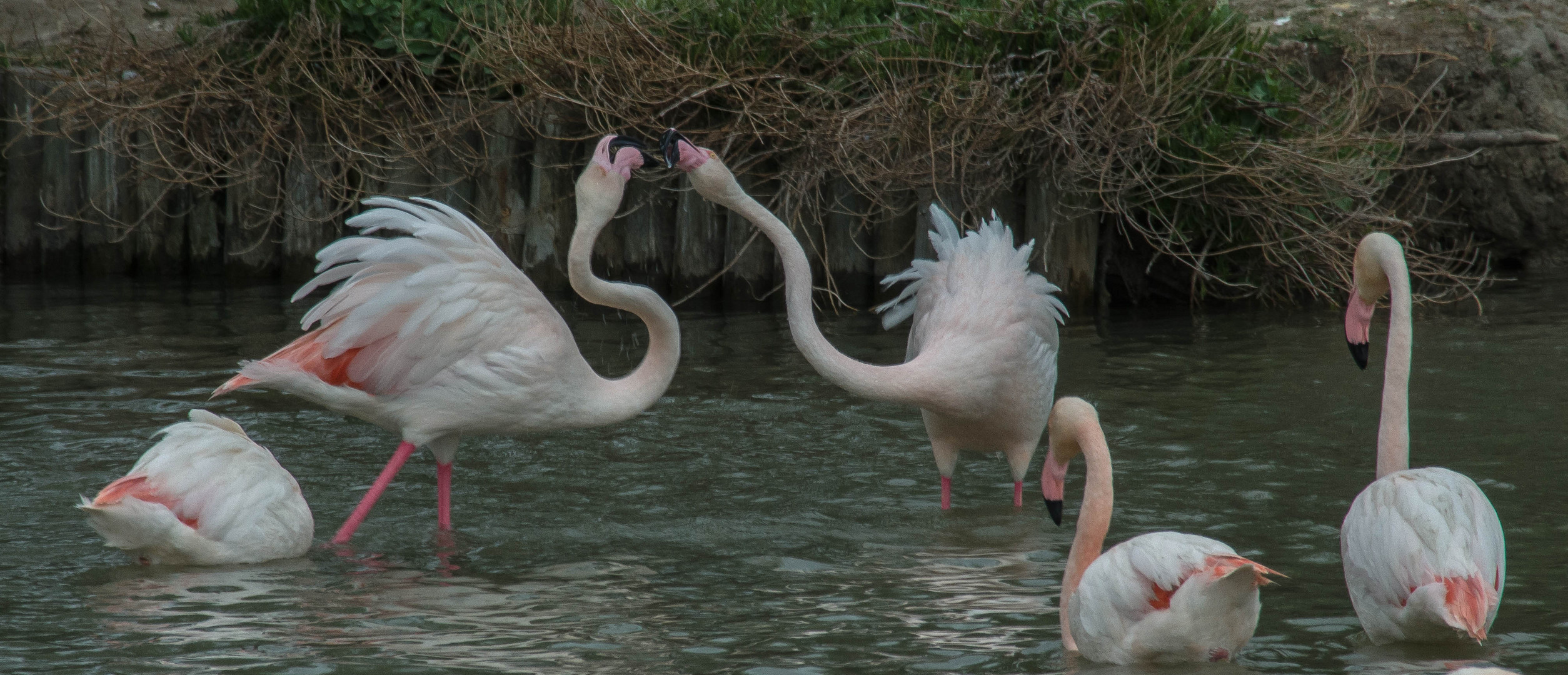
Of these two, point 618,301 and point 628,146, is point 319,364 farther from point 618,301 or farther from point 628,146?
point 628,146

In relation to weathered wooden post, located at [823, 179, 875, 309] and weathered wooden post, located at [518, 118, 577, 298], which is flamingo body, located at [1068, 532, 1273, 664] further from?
weathered wooden post, located at [518, 118, 577, 298]

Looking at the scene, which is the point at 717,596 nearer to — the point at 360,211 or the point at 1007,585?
the point at 1007,585

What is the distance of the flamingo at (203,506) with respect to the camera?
175 inches

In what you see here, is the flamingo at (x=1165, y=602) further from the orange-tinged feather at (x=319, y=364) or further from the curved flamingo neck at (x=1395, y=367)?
the orange-tinged feather at (x=319, y=364)

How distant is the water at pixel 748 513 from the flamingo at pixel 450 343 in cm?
39

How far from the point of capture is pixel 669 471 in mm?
6016

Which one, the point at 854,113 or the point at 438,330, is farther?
the point at 854,113

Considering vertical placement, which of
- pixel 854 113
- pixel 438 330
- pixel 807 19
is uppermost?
pixel 807 19

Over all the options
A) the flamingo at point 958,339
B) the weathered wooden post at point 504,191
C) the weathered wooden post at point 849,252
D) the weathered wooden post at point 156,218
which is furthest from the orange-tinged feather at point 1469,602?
the weathered wooden post at point 156,218

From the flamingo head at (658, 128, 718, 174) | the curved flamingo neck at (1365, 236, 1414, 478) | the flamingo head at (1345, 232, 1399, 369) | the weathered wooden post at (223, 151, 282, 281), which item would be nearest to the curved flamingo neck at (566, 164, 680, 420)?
the flamingo head at (658, 128, 718, 174)

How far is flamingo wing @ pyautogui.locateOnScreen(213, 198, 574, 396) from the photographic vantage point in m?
5.05

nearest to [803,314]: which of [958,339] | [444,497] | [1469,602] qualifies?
[958,339]

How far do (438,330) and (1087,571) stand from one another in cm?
246

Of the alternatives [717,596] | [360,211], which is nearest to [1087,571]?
[717,596]
